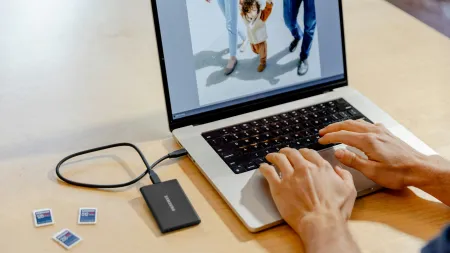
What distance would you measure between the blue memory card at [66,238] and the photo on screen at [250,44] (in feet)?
1.16

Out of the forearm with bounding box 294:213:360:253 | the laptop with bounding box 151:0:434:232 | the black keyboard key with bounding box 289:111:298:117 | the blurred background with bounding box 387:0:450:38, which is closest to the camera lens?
the forearm with bounding box 294:213:360:253

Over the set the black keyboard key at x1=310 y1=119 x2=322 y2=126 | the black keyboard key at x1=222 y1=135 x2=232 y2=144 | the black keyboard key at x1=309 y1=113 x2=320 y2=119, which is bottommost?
the black keyboard key at x1=310 y1=119 x2=322 y2=126

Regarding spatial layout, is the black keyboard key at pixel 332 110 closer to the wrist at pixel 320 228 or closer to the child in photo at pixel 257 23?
the child in photo at pixel 257 23

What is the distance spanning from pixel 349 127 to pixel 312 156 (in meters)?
0.12

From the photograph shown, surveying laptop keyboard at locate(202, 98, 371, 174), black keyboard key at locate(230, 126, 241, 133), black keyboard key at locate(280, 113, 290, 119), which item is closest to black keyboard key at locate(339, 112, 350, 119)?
laptop keyboard at locate(202, 98, 371, 174)

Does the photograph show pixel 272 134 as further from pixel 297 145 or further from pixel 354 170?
pixel 354 170

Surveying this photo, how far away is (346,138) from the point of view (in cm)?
117

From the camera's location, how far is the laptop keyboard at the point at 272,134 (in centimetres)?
118

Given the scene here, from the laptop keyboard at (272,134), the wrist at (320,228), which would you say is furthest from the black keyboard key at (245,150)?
the wrist at (320,228)

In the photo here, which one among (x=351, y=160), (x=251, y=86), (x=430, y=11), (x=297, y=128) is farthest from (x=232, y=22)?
(x=430, y=11)

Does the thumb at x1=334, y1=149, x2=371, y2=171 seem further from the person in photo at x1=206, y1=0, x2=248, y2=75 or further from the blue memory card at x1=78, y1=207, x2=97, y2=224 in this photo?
the blue memory card at x1=78, y1=207, x2=97, y2=224

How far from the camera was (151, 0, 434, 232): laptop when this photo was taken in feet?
3.90

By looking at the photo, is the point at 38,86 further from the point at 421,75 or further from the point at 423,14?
the point at 423,14

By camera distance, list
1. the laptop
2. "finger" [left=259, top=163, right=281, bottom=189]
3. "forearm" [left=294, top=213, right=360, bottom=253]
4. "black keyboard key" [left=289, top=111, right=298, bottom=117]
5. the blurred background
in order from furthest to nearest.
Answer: the blurred background, "black keyboard key" [left=289, top=111, right=298, bottom=117], the laptop, "finger" [left=259, top=163, right=281, bottom=189], "forearm" [left=294, top=213, right=360, bottom=253]
